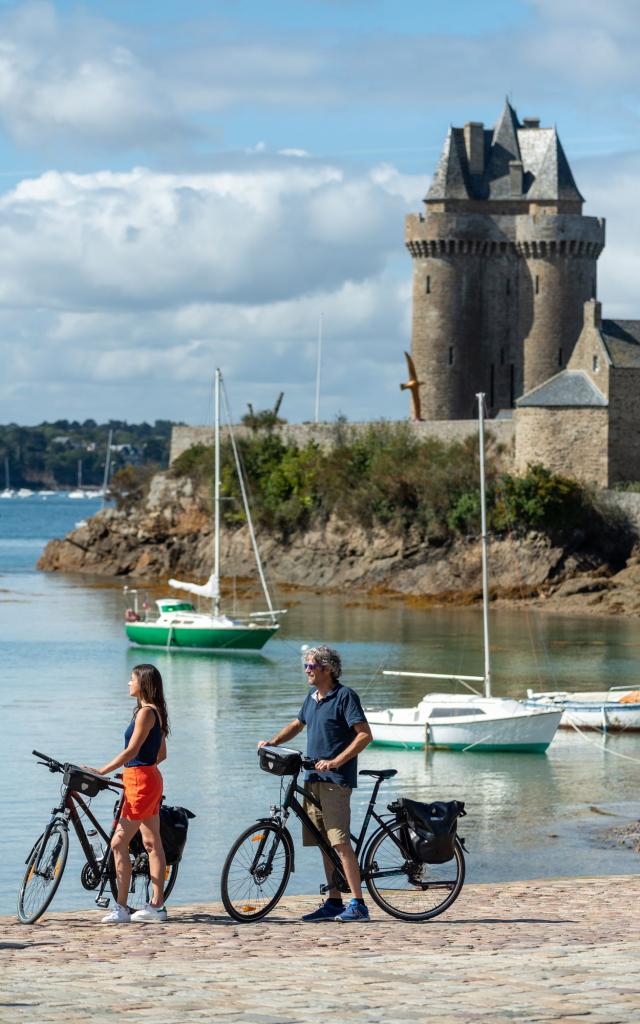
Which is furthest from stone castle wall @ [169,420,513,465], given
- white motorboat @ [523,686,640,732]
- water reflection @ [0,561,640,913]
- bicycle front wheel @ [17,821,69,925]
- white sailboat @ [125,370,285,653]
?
bicycle front wheel @ [17,821,69,925]

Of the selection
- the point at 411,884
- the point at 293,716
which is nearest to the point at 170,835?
the point at 411,884

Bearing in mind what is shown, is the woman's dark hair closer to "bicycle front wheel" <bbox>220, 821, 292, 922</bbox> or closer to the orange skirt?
the orange skirt

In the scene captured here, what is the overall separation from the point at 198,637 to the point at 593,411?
16.5 meters

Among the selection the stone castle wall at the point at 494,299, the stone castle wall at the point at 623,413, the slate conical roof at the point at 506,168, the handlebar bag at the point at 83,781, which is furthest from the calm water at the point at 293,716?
the slate conical roof at the point at 506,168

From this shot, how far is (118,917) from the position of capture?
10.3m

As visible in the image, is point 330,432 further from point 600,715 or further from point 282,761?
point 282,761

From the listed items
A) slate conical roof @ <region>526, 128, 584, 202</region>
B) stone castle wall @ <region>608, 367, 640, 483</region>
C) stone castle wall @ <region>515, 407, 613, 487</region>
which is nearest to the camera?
stone castle wall @ <region>608, 367, 640, 483</region>

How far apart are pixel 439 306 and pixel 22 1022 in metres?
56.1

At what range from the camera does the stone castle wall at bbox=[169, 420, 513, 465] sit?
5691 centimetres

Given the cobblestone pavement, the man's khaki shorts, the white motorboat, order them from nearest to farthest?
the cobblestone pavement < the man's khaki shorts < the white motorboat

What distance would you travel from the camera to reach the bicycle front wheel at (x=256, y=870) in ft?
33.9

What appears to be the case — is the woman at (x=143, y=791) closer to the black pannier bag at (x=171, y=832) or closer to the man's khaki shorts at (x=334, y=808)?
the black pannier bag at (x=171, y=832)

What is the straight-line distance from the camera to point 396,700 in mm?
31641

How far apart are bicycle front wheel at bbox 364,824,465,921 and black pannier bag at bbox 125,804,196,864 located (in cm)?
115
